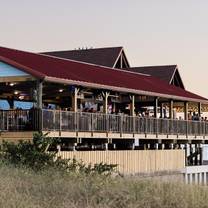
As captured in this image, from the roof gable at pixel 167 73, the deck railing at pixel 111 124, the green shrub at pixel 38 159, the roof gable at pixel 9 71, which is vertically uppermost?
the roof gable at pixel 167 73

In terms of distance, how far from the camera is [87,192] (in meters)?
15.4

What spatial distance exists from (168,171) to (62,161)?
1502cm

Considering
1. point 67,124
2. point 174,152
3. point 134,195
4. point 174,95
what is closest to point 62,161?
point 134,195

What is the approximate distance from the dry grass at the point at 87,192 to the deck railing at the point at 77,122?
10.1 meters

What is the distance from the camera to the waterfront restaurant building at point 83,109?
2838cm

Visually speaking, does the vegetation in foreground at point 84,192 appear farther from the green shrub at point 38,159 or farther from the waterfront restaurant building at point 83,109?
the waterfront restaurant building at point 83,109

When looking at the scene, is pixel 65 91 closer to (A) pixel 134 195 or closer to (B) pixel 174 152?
(B) pixel 174 152

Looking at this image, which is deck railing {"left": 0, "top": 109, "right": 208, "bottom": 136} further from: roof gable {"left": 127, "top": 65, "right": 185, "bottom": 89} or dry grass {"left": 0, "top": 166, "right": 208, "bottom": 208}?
roof gable {"left": 127, "top": 65, "right": 185, "bottom": 89}

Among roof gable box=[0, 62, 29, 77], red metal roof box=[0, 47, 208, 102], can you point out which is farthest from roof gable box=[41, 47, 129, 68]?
roof gable box=[0, 62, 29, 77]

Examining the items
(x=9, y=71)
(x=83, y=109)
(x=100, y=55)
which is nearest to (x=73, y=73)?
(x=83, y=109)

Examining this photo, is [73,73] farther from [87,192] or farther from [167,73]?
[167,73]

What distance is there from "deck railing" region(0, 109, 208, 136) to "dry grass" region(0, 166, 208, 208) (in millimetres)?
10123

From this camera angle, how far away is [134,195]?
15562 mm

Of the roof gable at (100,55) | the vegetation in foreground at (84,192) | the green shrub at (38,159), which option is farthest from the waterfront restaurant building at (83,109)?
the vegetation in foreground at (84,192)
